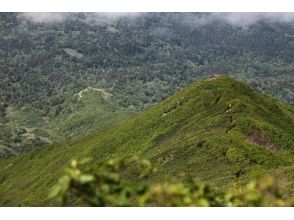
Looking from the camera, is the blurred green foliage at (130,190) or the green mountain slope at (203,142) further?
the green mountain slope at (203,142)

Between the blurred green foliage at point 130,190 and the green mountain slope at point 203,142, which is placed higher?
the blurred green foliage at point 130,190

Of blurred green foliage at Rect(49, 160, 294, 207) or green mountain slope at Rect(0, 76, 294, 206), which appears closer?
blurred green foliage at Rect(49, 160, 294, 207)

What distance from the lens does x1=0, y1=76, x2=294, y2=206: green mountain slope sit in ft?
245

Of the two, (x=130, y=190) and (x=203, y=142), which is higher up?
(x=130, y=190)

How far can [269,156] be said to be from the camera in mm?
76750

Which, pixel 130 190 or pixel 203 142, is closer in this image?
pixel 130 190

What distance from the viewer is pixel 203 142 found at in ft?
274

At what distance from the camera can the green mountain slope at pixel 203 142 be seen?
74.8 meters

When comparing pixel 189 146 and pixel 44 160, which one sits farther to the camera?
pixel 44 160

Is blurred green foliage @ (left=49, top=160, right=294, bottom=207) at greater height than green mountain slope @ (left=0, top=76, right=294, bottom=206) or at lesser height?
greater
